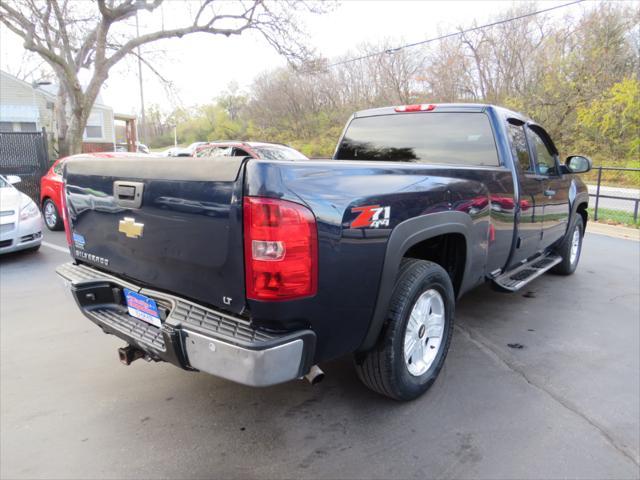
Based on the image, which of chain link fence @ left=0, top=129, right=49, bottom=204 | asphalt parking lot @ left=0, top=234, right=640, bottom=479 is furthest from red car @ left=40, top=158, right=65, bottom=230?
asphalt parking lot @ left=0, top=234, right=640, bottom=479

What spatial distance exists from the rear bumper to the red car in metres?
7.43

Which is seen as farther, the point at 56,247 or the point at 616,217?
the point at 616,217

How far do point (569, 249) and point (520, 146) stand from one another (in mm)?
2262

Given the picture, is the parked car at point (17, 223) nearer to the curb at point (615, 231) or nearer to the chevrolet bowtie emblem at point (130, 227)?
the chevrolet bowtie emblem at point (130, 227)

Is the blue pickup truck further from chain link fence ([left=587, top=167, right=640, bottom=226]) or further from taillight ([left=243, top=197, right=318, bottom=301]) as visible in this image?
chain link fence ([left=587, top=167, right=640, bottom=226])

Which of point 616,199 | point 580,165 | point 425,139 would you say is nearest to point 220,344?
point 425,139

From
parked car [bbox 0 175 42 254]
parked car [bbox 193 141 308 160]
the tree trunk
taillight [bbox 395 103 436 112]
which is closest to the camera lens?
taillight [bbox 395 103 436 112]

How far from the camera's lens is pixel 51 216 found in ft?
30.2

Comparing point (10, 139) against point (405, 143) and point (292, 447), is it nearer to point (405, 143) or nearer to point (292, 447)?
point (405, 143)

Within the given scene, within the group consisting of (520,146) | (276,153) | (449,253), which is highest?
(276,153)

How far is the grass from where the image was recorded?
32.2 feet

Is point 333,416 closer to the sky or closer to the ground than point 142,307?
closer to the ground

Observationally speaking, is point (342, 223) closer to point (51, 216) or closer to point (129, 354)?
point (129, 354)

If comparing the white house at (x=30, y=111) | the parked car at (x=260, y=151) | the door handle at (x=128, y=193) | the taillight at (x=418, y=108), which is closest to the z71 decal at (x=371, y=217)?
the door handle at (x=128, y=193)
